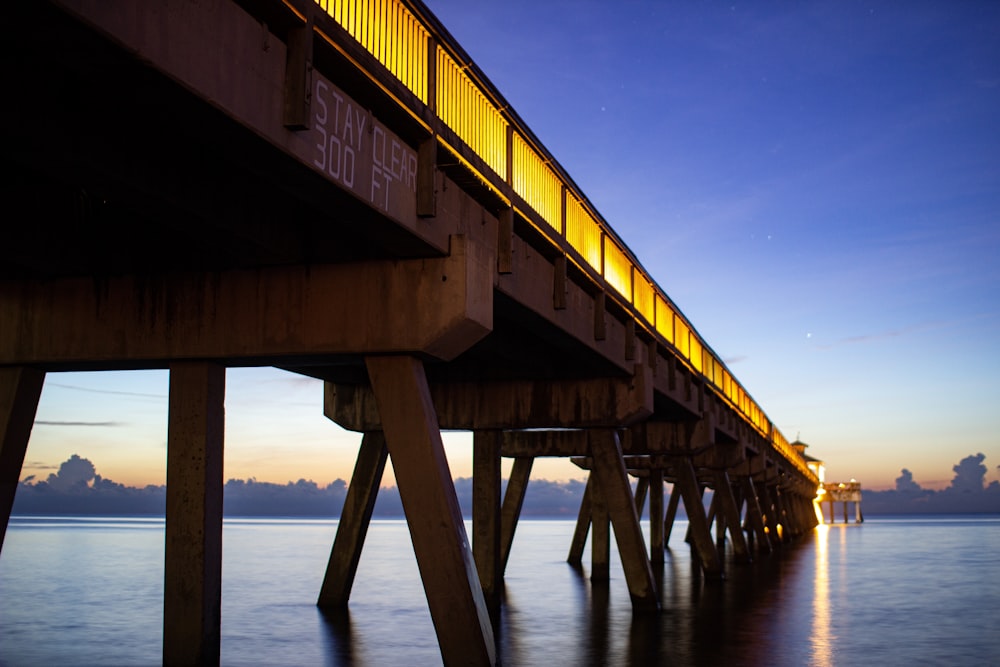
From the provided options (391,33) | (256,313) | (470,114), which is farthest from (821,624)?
(391,33)

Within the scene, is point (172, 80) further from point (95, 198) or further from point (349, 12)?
point (95, 198)

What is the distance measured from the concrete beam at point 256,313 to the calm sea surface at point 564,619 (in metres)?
5.83

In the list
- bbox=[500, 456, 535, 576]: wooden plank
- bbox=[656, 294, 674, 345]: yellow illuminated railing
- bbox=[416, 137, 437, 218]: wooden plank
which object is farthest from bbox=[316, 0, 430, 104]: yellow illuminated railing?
bbox=[500, 456, 535, 576]: wooden plank

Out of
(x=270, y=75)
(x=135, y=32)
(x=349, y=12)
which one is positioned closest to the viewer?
(x=135, y=32)

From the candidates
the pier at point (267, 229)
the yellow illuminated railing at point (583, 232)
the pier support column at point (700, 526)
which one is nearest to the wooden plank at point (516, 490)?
the pier support column at point (700, 526)

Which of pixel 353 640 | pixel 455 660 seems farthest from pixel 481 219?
pixel 353 640

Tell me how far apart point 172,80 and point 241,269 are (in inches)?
254

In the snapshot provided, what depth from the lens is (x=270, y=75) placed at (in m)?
8.83

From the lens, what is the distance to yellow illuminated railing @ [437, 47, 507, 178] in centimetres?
1310

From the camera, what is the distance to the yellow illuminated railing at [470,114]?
516 inches

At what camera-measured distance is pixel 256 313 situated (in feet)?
44.4

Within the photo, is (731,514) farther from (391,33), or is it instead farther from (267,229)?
(391,33)

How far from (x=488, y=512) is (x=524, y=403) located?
282 cm

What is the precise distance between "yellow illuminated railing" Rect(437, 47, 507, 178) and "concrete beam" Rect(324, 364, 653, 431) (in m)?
9.39
